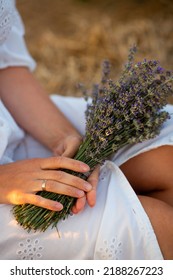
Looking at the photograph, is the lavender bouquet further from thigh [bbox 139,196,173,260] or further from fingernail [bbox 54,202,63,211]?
thigh [bbox 139,196,173,260]

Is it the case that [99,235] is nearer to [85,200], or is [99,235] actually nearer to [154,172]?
[85,200]

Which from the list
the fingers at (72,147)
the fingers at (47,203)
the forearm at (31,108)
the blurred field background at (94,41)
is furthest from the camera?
the blurred field background at (94,41)

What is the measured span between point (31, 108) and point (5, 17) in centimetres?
36

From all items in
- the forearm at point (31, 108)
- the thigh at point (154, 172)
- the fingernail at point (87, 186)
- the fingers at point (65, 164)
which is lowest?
the fingernail at point (87, 186)

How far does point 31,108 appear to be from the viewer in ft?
5.56

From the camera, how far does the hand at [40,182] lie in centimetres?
128

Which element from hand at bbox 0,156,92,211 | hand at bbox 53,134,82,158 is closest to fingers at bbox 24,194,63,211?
hand at bbox 0,156,92,211

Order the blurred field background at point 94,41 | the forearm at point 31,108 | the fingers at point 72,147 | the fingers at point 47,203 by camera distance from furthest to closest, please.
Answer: the blurred field background at point 94,41, the forearm at point 31,108, the fingers at point 72,147, the fingers at point 47,203

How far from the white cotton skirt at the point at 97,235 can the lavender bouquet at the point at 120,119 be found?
0.04 m

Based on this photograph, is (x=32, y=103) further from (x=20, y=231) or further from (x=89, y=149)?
(x=20, y=231)

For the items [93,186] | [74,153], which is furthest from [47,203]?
[74,153]

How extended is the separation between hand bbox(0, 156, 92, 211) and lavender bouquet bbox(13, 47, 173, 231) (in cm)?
4

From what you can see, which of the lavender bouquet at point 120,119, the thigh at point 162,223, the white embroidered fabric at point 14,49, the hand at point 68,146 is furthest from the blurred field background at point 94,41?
the thigh at point 162,223

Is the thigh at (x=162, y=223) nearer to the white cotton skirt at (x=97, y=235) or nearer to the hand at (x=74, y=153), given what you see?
the white cotton skirt at (x=97, y=235)
